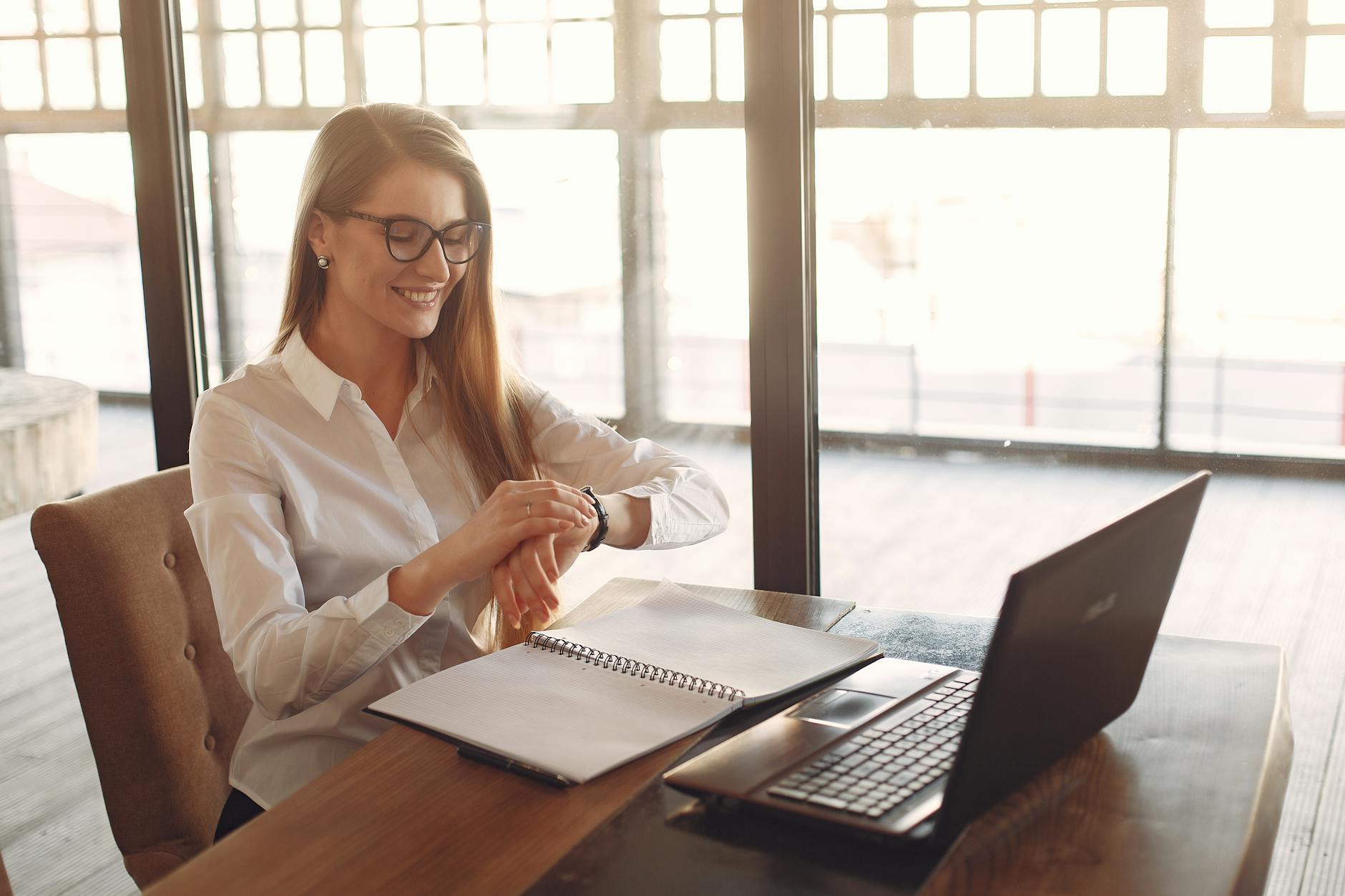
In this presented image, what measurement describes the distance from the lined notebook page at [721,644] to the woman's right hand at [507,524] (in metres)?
0.10

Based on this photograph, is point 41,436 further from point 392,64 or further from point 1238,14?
point 1238,14

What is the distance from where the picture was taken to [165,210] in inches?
92.9

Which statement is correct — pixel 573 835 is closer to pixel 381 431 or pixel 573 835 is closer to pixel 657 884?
pixel 657 884

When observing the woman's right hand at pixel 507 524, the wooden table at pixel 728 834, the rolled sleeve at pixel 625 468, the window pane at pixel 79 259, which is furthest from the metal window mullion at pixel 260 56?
the wooden table at pixel 728 834

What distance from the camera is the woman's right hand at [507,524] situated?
1348 mm

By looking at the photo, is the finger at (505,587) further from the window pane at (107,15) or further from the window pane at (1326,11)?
the window pane at (107,15)

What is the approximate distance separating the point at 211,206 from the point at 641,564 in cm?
109

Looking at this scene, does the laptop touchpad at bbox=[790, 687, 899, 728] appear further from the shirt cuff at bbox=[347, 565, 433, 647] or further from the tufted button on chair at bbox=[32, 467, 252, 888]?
the tufted button on chair at bbox=[32, 467, 252, 888]

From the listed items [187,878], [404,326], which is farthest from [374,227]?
[187,878]

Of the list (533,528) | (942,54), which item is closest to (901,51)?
(942,54)

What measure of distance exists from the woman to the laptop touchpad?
350 mm

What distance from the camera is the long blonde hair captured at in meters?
1.57

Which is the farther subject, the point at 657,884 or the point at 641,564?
the point at 641,564

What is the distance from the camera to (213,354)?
2.45 m
